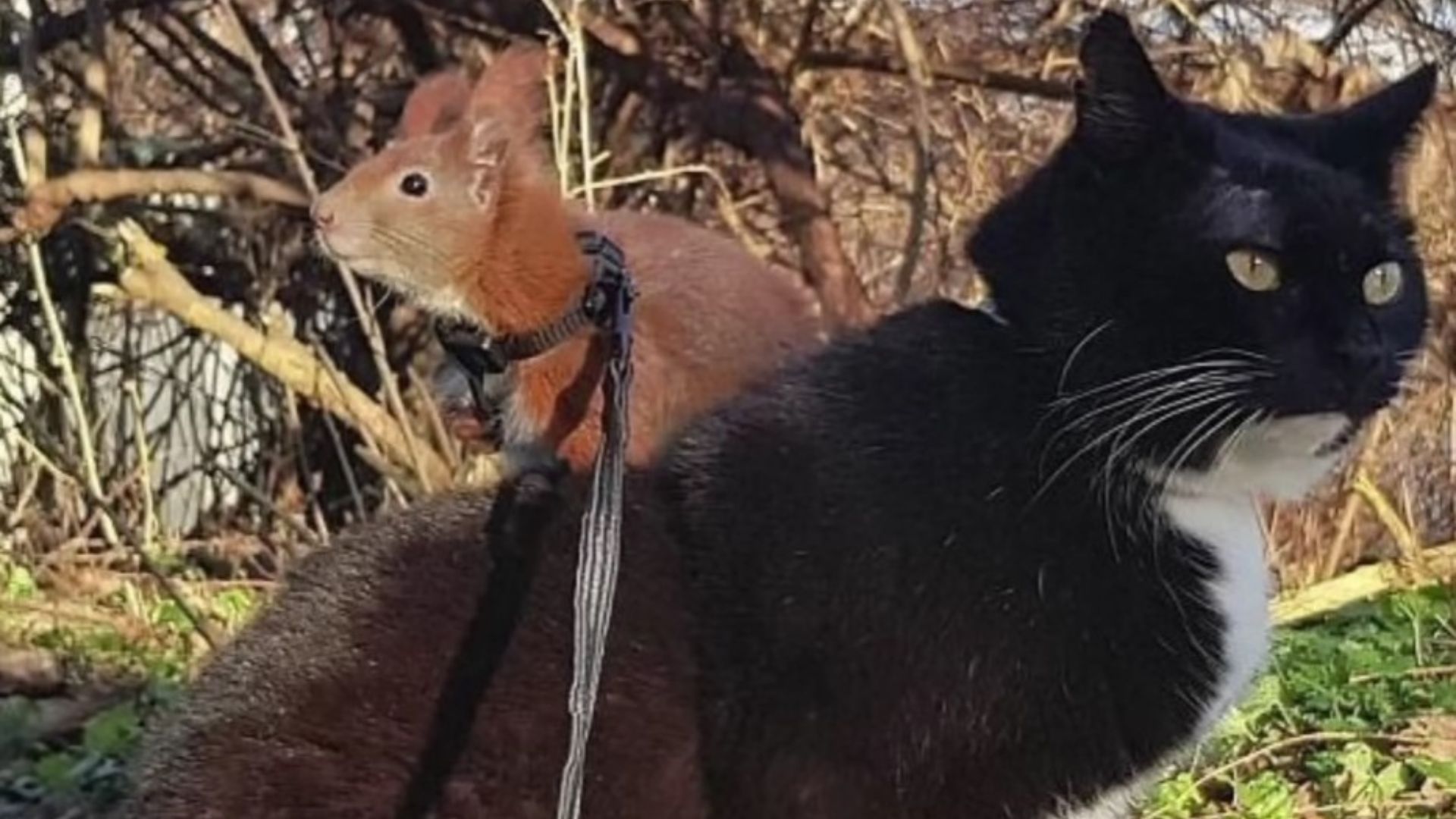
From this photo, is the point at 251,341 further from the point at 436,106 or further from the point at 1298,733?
the point at 1298,733

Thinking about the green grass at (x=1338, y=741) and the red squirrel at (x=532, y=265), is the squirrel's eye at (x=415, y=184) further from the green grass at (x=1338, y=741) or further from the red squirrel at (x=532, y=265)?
the green grass at (x=1338, y=741)

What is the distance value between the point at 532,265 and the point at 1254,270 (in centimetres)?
204

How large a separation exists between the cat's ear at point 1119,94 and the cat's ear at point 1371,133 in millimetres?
258

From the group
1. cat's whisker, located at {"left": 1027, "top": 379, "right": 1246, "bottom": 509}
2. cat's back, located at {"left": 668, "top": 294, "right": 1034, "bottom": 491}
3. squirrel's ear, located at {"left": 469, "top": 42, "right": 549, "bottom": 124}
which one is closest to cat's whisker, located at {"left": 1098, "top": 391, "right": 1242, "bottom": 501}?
cat's whisker, located at {"left": 1027, "top": 379, "right": 1246, "bottom": 509}

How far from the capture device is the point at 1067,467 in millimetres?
2713

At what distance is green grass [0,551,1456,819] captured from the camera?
3.99 m

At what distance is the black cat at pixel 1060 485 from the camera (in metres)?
2.61

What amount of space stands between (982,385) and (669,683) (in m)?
0.49

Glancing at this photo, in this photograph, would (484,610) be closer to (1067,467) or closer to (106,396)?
(1067,467)

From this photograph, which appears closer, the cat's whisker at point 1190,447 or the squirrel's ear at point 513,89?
the cat's whisker at point 1190,447

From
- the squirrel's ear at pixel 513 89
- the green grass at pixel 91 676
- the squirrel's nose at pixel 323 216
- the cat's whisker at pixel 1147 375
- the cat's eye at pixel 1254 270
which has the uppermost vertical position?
the squirrel's ear at pixel 513 89

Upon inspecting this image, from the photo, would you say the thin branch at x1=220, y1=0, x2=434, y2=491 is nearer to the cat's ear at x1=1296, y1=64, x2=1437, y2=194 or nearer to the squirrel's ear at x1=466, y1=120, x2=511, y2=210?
the squirrel's ear at x1=466, y1=120, x2=511, y2=210

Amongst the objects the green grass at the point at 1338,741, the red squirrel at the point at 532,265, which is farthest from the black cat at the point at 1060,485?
the red squirrel at the point at 532,265

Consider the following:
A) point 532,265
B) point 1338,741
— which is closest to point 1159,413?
point 1338,741
